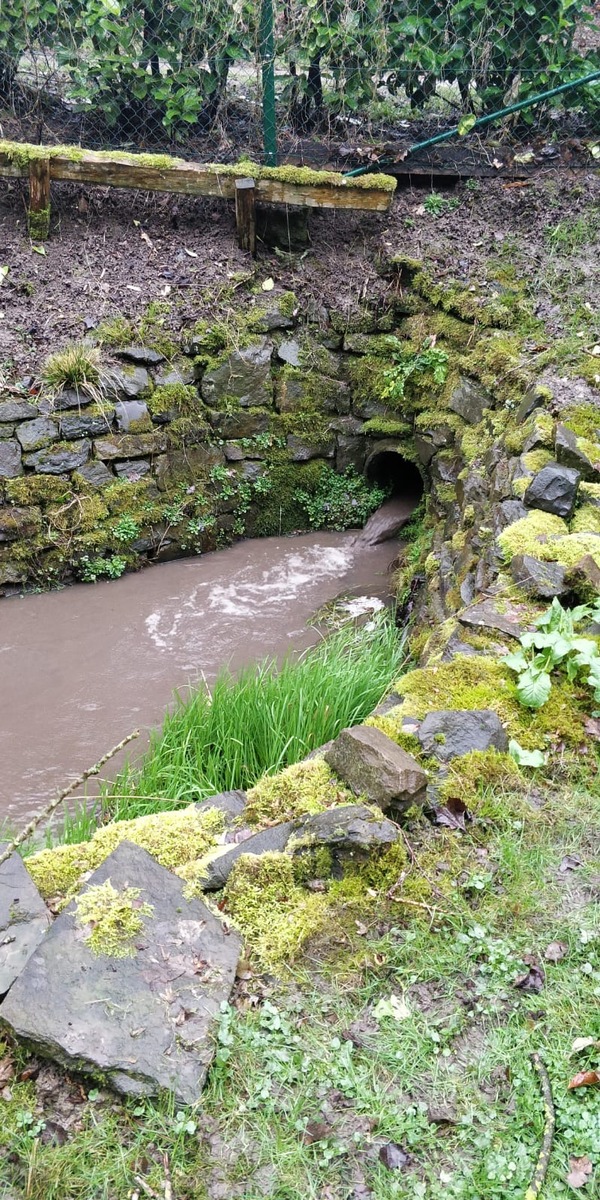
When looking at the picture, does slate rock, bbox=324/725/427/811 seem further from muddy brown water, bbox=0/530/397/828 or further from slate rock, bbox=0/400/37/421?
slate rock, bbox=0/400/37/421

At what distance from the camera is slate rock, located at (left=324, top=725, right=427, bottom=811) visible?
7.89 feet

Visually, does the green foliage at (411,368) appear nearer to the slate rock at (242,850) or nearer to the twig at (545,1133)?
the slate rock at (242,850)

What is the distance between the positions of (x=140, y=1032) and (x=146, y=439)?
4.62 metres

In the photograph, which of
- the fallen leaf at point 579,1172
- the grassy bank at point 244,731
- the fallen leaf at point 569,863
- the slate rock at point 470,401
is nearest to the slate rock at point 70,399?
the slate rock at point 470,401

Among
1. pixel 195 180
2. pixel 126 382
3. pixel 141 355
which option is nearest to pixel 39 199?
pixel 195 180

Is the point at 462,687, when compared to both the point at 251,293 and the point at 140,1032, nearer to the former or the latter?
the point at 140,1032

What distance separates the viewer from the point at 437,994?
2086 millimetres

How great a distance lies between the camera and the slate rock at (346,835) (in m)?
2.32

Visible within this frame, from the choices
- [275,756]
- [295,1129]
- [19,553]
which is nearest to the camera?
[295,1129]

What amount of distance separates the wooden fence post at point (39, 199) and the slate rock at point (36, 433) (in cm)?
166

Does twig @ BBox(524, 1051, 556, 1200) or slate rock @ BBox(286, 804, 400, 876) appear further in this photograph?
slate rock @ BBox(286, 804, 400, 876)

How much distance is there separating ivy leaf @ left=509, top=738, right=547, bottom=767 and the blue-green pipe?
5.36 meters

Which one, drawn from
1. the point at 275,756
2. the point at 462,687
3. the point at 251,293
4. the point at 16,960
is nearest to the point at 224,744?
the point at 275,756

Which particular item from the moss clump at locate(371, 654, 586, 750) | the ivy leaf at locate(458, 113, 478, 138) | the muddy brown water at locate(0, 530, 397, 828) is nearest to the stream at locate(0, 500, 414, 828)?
the muddy brown water at locate(0, 530, 397, 828)
